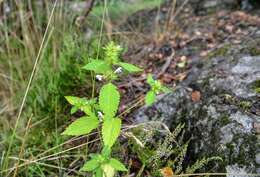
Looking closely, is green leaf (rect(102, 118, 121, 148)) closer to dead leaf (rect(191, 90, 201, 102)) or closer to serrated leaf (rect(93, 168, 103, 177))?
serrated leaf (rect(93, 168, 103, 177))

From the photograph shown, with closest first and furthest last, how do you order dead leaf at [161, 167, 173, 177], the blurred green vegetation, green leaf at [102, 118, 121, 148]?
green leaf at [102, 118, 121, 148]
dead leaf at [161, 167, 173, 177]
the blurred green vegetation

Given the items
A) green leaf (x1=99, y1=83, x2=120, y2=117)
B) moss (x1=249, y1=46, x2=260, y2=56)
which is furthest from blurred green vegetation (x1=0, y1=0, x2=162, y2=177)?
moss (x1=249, y1=46, x2=260, y2=56)

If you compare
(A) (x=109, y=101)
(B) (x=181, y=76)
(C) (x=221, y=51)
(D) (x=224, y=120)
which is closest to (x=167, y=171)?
(D) (x=224, y=120)

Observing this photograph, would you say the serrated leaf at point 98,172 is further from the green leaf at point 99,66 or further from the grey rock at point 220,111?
the grey rock at point 220,111

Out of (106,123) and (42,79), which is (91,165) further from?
(42,79)

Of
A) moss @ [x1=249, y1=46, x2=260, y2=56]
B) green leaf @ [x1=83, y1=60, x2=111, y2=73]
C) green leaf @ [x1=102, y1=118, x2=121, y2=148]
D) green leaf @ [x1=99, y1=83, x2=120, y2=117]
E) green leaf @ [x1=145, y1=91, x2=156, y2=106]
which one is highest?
green leaf @ [x1=83, y1=60, x2=111, y2=73]
